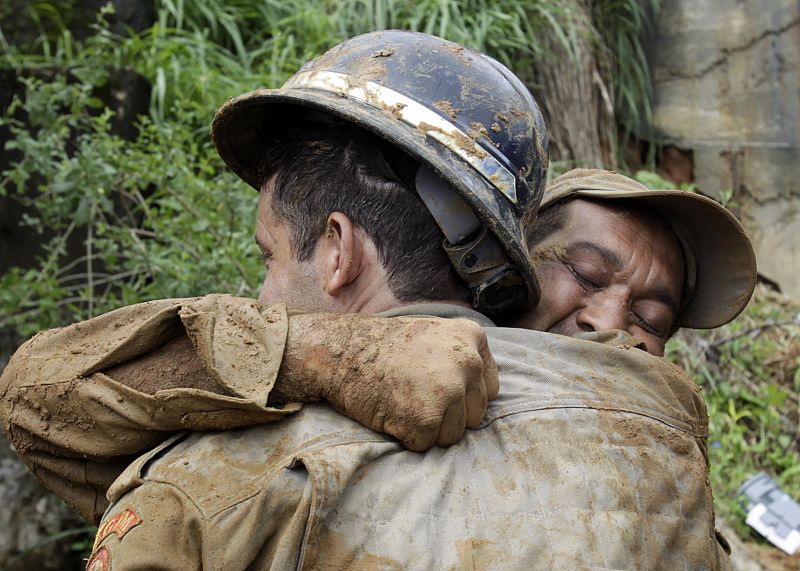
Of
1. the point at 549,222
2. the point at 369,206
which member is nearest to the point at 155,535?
the point at 369,206

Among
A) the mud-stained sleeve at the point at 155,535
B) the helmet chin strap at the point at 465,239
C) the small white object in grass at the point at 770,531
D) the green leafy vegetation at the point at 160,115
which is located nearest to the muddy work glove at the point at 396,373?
the mud-stained sleeve at the point at 155,535

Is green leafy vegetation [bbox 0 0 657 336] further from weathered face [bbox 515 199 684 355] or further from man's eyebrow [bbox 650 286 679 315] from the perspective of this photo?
man's eyebrow [bbox 650 286 679 315]

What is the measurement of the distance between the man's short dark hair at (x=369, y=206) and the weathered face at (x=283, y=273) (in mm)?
21

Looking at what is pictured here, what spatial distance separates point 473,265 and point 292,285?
36cm

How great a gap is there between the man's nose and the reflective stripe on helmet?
0.53m

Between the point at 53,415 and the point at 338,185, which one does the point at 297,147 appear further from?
the point at 53,415

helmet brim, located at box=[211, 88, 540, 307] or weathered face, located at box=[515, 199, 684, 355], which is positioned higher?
helmet brim, located at box=[211, 88, 540, 307]

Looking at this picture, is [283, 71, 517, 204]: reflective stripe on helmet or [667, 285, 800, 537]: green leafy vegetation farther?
[667, 285, 800, 537]: green leafy vegetation

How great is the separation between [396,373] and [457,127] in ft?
2.07

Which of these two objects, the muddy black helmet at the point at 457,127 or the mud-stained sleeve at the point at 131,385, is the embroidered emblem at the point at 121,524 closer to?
the mud-stained sleeve at the point at 131,385

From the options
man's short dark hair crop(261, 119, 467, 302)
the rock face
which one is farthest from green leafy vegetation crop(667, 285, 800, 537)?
man's short dark hair crop(261, 119, 467, 302)

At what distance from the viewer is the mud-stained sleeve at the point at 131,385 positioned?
1729mm

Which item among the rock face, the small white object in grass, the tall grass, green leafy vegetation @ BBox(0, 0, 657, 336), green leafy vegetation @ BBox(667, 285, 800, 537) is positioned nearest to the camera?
green leafy vegetation @ BBox(0, 0, 657, 336)

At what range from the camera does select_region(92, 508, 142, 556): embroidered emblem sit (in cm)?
169
